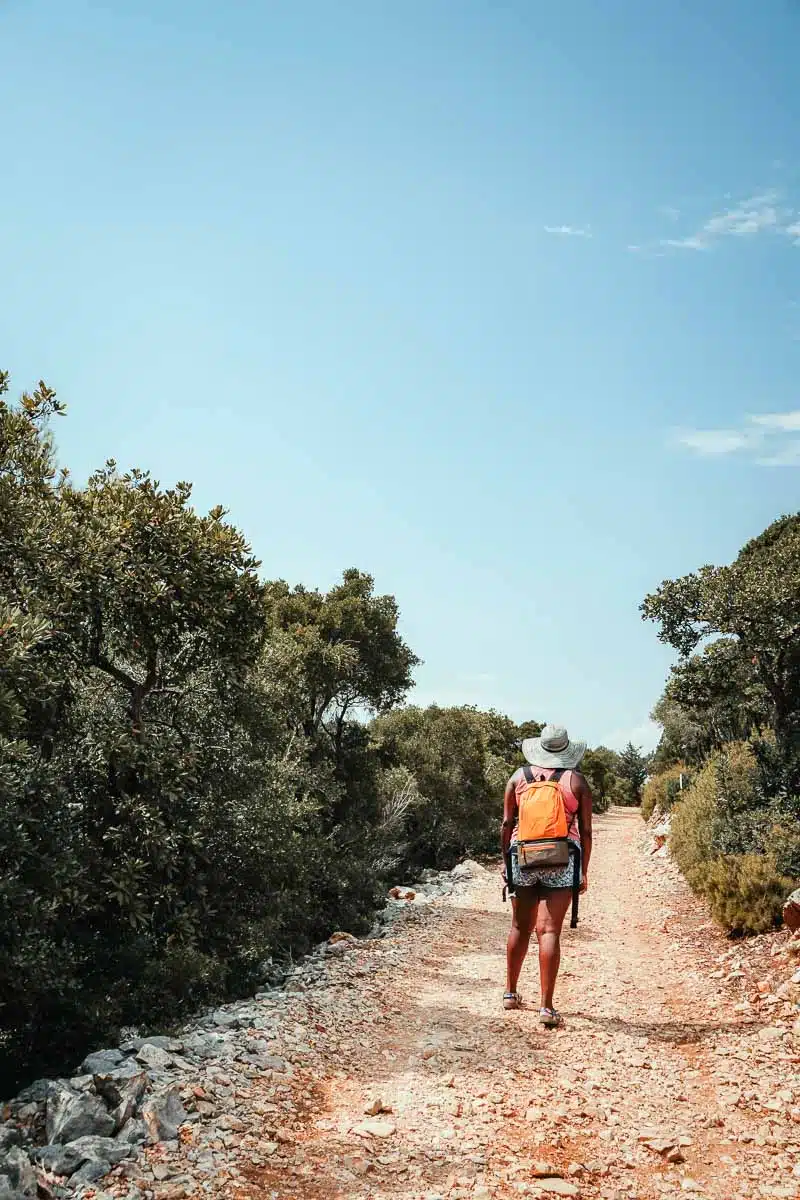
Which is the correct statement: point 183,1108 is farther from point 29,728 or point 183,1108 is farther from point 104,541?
point 104,541

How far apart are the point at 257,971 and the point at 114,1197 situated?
524 centimetres

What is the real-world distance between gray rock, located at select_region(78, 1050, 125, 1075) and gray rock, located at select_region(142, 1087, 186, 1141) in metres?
0.72

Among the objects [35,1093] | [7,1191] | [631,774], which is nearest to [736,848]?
[35,1093]

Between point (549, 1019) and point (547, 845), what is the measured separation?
4.62ft

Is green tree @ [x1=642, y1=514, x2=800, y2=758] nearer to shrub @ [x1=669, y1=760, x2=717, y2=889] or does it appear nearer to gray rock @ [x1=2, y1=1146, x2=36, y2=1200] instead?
shrub @ [x1=669, y1=760, x2=717, y2=889]

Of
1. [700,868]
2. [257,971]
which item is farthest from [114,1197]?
[700,868]

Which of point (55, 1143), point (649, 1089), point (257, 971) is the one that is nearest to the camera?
point (55, 1143)

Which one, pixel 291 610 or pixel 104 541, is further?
pixel 291 610

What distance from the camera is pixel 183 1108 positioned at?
537 cm

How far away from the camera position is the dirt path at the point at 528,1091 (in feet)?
15.1

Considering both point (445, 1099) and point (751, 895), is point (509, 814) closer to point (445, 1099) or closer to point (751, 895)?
point (445, 1099)

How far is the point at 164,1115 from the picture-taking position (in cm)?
522

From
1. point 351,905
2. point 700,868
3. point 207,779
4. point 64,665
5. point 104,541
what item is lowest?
point 351,905

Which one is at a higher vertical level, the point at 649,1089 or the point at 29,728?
the point at 29,728
